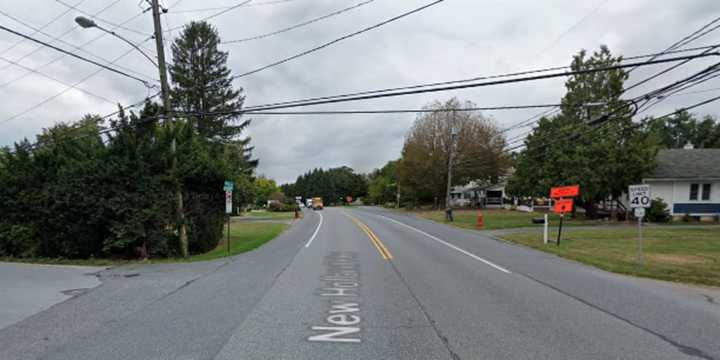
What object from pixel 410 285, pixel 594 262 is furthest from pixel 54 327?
pixel 594 262

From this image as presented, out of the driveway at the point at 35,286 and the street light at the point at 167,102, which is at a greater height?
the street light at the point at 167,102

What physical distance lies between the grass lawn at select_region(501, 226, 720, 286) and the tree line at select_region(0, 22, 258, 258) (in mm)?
13738

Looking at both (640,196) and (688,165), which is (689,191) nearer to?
(688,165)

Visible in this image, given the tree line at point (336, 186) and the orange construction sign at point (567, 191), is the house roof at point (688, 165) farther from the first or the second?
the tree line at point (336, 186)

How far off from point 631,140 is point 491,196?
114 feet

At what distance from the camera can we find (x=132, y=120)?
14.4m

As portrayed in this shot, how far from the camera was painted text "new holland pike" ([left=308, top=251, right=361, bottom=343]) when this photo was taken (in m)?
5.02

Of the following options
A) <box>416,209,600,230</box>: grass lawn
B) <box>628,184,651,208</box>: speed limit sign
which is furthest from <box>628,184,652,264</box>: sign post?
<box>416,209,600,230</box>: grass lawn

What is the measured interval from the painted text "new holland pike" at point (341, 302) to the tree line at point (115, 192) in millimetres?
6981

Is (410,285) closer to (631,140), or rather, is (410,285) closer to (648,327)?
(648,327)

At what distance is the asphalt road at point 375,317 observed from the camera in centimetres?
454

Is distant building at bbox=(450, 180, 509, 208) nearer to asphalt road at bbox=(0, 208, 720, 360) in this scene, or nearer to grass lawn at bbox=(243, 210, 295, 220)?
grass lawn at bbox=(243, 210, 295, 220)

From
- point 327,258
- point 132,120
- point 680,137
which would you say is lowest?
point 327,258

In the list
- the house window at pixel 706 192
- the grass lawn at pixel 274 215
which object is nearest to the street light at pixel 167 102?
the grass lawn at pixel 274 215
